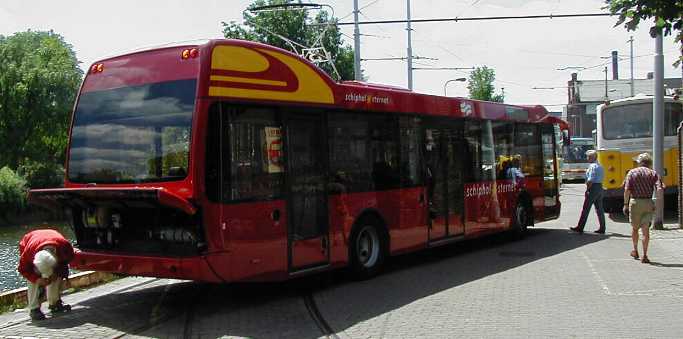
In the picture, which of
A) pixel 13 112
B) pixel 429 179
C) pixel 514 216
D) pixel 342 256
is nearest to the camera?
pixel 342 256

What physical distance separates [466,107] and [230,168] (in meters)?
6.54

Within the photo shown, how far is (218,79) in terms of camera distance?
8.20m

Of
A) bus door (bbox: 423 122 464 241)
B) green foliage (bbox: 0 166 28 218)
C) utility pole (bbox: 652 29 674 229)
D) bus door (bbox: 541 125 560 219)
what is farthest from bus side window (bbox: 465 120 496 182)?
green foliage (bbox: 0 166 28 218)

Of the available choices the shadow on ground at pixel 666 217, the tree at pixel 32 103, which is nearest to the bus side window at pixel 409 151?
the shadow on ground at pixel 666 217

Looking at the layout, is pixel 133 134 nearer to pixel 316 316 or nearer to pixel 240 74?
pixel 240 74

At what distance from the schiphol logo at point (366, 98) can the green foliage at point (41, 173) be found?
40728 mm

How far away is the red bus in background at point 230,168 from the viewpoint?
316 inches

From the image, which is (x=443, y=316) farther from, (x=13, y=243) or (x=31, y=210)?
(x=31, y=210)

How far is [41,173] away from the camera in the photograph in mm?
48438

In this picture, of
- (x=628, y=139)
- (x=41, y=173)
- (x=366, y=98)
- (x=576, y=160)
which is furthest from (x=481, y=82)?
(x=366, y=98)

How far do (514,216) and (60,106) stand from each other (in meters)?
44.5

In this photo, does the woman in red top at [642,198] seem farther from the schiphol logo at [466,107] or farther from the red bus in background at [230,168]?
the red bus in background at [230,168]

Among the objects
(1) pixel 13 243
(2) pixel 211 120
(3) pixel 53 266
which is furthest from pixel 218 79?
(1) pixel 13 243

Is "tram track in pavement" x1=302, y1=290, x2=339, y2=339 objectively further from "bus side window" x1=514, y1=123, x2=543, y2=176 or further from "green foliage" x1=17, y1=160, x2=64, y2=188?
"green foliage" x1=17, y1=160, x2=64, y2=188
